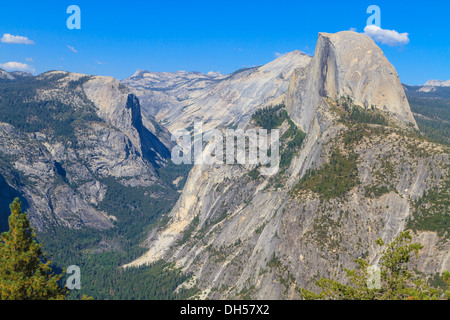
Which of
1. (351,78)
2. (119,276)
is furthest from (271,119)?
(119,276)

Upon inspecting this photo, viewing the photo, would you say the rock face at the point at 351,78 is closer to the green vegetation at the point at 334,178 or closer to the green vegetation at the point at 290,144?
the green vegetation at the point at 290,144

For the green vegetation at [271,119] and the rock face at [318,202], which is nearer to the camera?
the rock face at [318,202]

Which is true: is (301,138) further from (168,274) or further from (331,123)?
(168,274)

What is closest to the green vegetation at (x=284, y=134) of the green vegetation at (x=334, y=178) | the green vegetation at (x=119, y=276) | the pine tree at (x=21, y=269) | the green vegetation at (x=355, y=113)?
the green vegetation at (x=355, y=113)

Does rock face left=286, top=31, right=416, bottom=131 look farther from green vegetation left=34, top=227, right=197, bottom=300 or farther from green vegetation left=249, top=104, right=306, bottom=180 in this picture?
green vegetation left=34, top=227, right=197, bottom=300

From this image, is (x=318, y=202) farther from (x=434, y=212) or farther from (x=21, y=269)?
(x=21, y=269)
